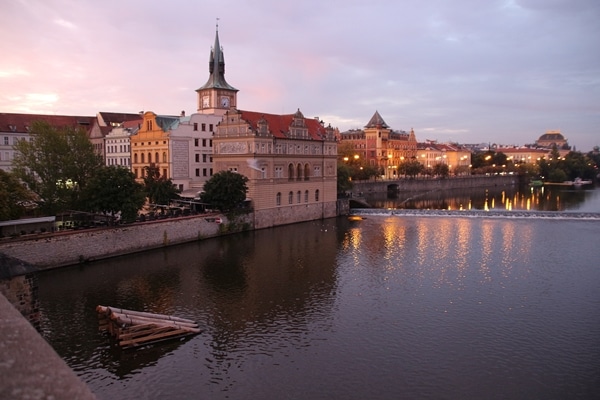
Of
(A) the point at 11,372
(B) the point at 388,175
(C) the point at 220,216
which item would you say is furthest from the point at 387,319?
(B) the point at 388,175

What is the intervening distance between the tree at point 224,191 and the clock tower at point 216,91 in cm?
1956

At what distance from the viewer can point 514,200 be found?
85562 millimetres

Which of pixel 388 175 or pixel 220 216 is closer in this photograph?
pixel 220 216

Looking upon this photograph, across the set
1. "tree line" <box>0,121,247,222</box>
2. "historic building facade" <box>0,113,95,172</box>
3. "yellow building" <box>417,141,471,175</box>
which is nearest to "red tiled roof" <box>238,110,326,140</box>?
"tree line" <box>0,121,247,222</box>

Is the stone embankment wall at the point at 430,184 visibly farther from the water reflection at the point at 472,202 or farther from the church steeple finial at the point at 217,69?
the church steeple finial at the point at 217,69

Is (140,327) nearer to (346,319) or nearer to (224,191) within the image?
(346,319)

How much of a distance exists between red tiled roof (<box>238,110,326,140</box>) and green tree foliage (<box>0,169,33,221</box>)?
869 inches

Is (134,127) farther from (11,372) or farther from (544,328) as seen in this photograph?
(11,372)

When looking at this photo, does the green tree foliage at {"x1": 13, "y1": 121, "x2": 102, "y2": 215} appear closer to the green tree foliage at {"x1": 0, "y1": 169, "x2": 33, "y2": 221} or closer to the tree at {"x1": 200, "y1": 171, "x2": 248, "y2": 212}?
the green tree foliage at {"x1": 0, "y1": 169, "x2": 33, "y2": 221}

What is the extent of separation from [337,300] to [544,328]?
9.90 meters

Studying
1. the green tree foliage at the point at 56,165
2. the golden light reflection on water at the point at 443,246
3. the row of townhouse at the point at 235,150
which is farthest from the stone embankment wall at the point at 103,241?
the golden light reflection on water at the point at 443,246

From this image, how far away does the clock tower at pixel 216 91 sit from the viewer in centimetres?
6225

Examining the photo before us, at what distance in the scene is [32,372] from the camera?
7.23m

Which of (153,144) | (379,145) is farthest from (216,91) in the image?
(379,145)
